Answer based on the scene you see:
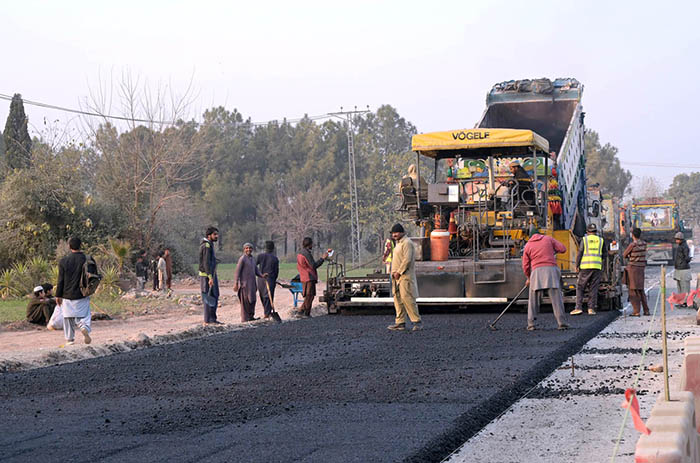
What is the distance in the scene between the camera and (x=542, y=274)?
1499 centimetres

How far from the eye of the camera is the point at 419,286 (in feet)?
59.0

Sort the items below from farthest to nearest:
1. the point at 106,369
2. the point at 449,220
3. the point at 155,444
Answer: the point at 449,220
the point at 106,369
the point at 155,444

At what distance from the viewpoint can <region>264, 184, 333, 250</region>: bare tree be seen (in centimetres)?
7781

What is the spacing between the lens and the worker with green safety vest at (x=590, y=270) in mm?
17266

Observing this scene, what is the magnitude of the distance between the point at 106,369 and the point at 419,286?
8.03 meters

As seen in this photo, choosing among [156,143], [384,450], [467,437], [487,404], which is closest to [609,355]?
[487,404]

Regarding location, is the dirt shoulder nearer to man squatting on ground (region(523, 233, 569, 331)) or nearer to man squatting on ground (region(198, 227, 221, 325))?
man squatting on ground (region(198, 227, 221, 325))

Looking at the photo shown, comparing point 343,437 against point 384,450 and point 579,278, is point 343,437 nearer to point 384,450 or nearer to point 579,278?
point 384,450

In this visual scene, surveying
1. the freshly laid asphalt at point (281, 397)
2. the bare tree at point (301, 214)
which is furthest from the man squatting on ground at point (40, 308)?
the bare tree at point (301, 214)

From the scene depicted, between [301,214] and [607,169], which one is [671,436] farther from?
[607,169]

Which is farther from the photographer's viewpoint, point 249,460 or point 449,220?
point 449,220

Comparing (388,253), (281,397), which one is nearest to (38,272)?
(388,253)

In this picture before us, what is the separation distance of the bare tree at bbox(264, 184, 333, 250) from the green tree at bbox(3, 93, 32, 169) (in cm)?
3806

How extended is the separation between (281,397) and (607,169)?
94573 mm
